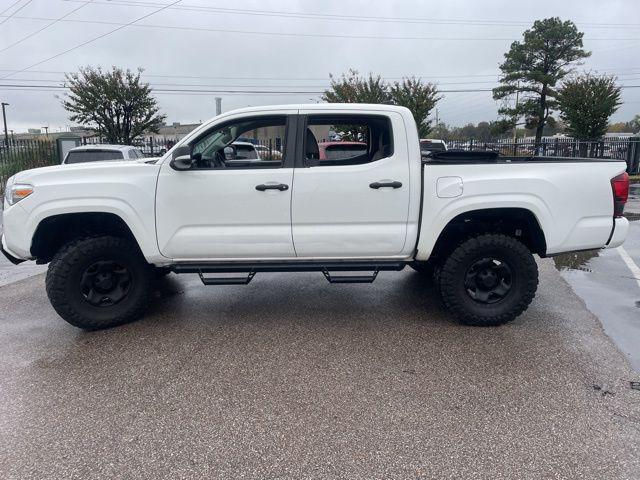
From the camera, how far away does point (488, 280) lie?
4770 millimetres

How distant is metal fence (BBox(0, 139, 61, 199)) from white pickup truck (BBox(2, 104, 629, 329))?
15174 mm

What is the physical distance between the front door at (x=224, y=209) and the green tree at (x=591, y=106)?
2580cm

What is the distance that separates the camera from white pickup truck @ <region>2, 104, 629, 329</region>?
14.7 ft

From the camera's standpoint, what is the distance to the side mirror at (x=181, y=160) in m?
4.38

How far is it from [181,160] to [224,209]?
0.56 metres

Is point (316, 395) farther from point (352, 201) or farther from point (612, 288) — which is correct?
point (612, 288)

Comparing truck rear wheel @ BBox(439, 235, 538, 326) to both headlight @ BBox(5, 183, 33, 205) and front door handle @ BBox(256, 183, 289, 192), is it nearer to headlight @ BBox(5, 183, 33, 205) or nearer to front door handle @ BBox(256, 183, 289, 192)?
front door handle @ BBox(256, 183, 289, 192)

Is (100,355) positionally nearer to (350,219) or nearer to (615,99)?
(350,219)

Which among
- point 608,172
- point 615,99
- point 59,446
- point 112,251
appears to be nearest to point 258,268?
point 112,251

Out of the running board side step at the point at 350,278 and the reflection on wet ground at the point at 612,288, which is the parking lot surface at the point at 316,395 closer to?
the reflection on wet ground at the point at 612,288

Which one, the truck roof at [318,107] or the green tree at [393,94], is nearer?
the truck roof at [318,107]

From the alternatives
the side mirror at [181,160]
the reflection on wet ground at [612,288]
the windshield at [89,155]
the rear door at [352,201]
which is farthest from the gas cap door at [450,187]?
the windshield at [89,155]

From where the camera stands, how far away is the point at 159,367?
4000 millimetres

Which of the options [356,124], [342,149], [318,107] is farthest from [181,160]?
[342,149]
